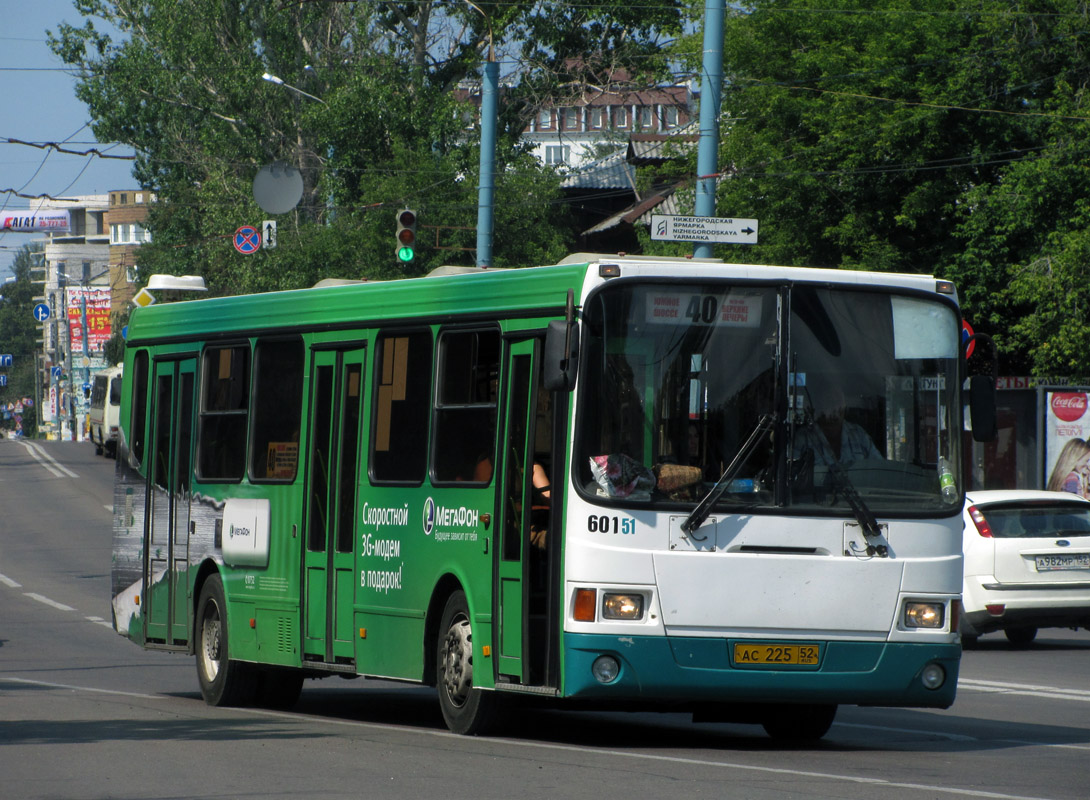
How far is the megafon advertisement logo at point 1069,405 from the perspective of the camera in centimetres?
2577

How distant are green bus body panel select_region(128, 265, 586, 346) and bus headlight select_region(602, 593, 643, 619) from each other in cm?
159

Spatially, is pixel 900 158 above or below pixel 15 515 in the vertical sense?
above

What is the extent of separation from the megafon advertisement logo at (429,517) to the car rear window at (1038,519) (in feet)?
30.1

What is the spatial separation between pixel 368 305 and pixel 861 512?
145 inches

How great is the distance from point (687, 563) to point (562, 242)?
34.6 metres

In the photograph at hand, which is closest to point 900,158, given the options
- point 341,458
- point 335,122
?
point 335,122

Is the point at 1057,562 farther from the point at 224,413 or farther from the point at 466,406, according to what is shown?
the point at 466,406

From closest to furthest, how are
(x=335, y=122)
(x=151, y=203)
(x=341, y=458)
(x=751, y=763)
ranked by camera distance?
(x=751, y=763) < (x=341, y=458) < (x=335, y=122) < (x=151, y=203)

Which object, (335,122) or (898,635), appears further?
(335,122)

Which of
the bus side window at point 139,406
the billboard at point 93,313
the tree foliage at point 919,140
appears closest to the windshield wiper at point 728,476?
the bus side window at point 139,406

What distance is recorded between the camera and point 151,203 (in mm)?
62312

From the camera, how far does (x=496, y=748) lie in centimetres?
972

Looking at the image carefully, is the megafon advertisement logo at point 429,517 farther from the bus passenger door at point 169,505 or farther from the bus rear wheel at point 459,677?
the bus passenger door at point 169,505

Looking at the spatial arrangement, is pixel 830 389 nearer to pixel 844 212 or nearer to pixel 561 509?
pixel 561 509
